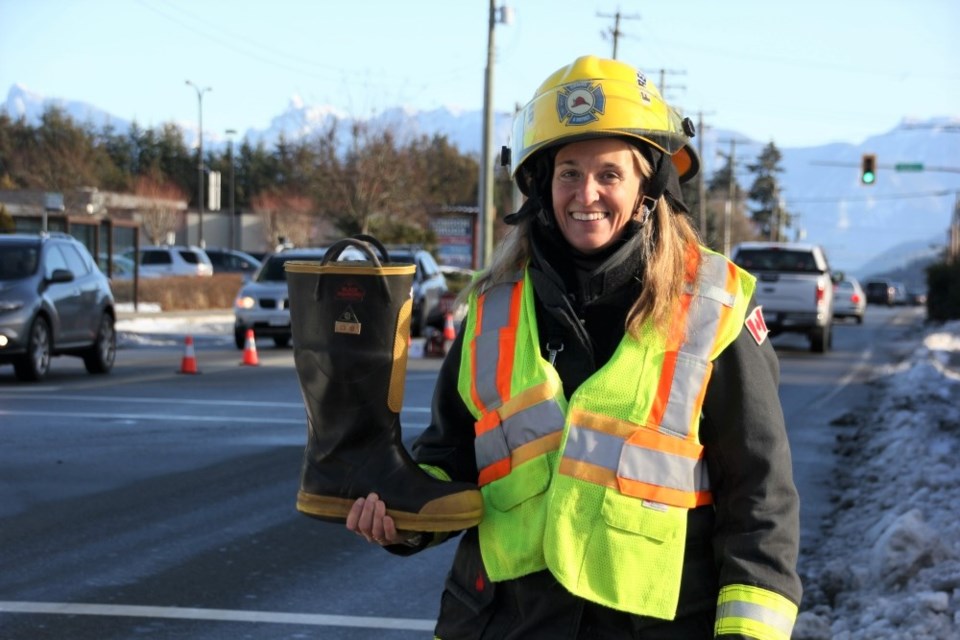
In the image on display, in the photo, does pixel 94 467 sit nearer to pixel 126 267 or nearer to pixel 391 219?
pixel 126 267

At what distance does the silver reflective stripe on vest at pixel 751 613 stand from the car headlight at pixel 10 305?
1417cm

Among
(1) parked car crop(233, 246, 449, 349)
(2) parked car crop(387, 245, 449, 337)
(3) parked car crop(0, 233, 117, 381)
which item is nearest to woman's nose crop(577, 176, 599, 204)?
(3) parked car crop(0, 233, 117, 381)

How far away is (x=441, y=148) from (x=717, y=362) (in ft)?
249

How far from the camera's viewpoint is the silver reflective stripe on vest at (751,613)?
2529mm

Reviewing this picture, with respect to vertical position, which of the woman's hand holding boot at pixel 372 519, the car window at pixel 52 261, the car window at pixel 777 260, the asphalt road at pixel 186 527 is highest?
the car window at pixel 777 260

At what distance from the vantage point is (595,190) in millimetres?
2811

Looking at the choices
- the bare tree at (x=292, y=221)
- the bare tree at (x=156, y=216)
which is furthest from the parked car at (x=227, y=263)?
the bare tree at (x=156, y=216)

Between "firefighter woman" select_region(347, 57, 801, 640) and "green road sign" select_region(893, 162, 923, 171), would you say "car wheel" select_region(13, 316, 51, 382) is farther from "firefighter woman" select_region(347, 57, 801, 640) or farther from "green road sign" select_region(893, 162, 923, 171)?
"green road sign" select_region(893, 162, 923, 171)

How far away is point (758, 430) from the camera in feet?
8.63

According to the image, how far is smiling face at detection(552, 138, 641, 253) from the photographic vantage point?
2816 millimetres

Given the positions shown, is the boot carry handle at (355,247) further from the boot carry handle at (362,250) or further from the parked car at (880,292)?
the parked car at (880,292)

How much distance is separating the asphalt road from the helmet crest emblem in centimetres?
372

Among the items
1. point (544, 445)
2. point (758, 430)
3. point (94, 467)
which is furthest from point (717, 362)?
point (94, 467)

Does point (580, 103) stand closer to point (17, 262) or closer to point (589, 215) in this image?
point (589, 215)
